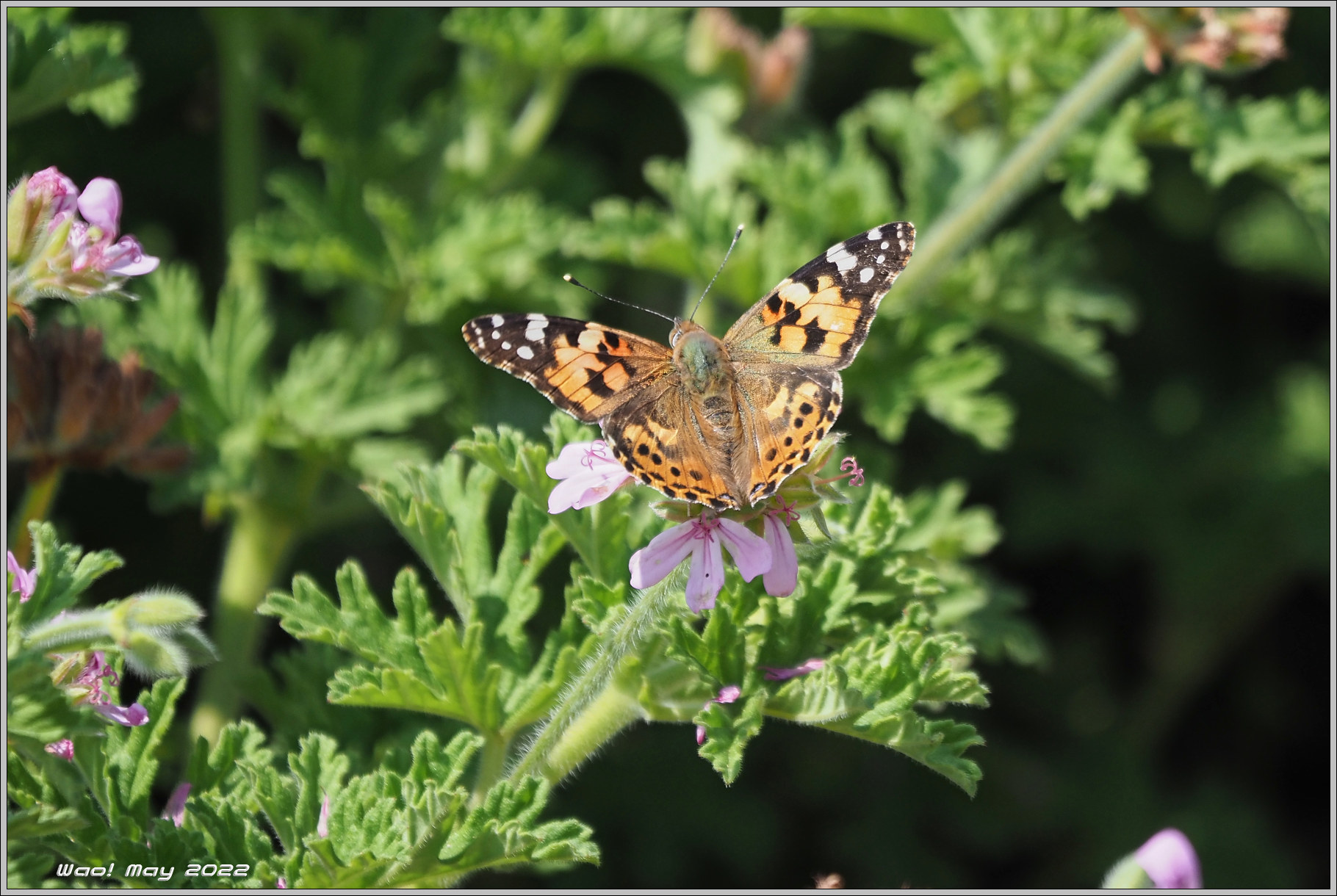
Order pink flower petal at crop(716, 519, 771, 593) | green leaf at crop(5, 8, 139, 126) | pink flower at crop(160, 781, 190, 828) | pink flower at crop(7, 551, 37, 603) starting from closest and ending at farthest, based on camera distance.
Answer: pink flower petal at crop(716, 519, 771, 593), pink flower at crop(7, 551, 37, 603), pink flower at crop(160, 781, 190, 828), green leaf at crop(5, 8, 139, 126)

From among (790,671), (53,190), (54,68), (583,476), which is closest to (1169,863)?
(790,671)

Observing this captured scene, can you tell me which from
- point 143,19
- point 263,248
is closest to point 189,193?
point 143,19

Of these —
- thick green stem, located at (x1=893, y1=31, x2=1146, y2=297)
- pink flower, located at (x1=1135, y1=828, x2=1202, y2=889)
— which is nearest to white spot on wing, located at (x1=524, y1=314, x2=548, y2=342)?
pink flower, located at (x1=1135, y1=828, x2=1202, y2=889)

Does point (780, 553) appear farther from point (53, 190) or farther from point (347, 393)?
point (347, 393)

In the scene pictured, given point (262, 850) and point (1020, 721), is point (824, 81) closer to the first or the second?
point (1020, 721)

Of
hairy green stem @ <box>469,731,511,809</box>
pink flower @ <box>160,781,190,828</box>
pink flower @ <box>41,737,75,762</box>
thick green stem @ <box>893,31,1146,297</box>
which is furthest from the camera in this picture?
thick green stem @ <box>893,31,1146,297</box>

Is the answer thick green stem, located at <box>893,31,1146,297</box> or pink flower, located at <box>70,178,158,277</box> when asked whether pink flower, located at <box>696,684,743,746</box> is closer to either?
pink flower, located at <box>70,178,158,277</box>

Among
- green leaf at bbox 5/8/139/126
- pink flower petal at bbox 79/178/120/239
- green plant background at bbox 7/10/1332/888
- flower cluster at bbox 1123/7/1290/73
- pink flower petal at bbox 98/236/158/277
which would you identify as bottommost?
green plant background at bbox 7/10/1332/888

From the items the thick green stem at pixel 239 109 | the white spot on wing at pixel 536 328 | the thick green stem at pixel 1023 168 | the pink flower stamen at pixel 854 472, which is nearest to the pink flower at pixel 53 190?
the white spot on wing at pixel 536 328
